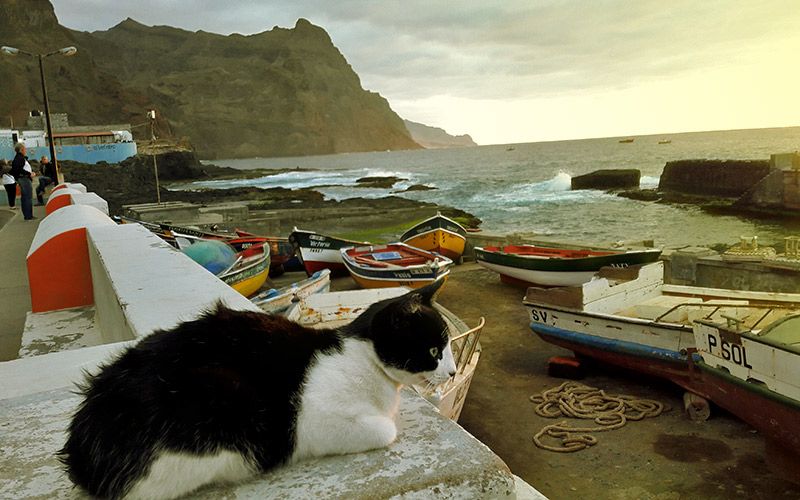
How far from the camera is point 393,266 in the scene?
43.5 ft

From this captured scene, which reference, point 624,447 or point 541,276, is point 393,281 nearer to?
point 541,276

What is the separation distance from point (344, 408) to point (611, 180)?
196 feet

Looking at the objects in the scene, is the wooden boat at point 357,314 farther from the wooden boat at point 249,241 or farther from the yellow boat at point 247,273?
the wooden boat at point 249,241

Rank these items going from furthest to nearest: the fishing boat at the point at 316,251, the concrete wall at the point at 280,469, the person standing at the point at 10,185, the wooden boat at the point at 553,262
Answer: the person standing at the point at 10,185
the fishing boat at the point at 316,251
the wooden boat at the point at 553,262
the concrete wall at the point at 280,469

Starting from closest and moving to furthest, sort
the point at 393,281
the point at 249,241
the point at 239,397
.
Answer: the point at 239,397 < the point at 393,281 < the point at 249,241

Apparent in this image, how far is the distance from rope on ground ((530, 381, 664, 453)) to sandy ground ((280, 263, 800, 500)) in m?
0.11

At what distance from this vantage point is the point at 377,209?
94.6 ft

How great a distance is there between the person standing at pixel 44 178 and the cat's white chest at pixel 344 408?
20089mm

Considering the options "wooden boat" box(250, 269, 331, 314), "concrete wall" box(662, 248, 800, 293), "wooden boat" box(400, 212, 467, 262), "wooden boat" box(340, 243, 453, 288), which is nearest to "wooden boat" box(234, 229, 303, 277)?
"wooden boat" box(340, 243, 453, 288)

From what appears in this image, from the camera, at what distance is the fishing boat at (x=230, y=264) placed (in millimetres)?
10578

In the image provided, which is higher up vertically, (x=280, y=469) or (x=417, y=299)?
(x=417, y=299)

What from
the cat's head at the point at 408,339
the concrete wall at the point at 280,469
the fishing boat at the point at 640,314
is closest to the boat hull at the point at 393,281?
the fishing boat at the point at 640,314

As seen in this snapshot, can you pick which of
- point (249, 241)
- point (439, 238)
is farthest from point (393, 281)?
point (249, 241)

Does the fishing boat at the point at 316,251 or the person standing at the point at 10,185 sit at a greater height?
the person standing at the point at 10,185
